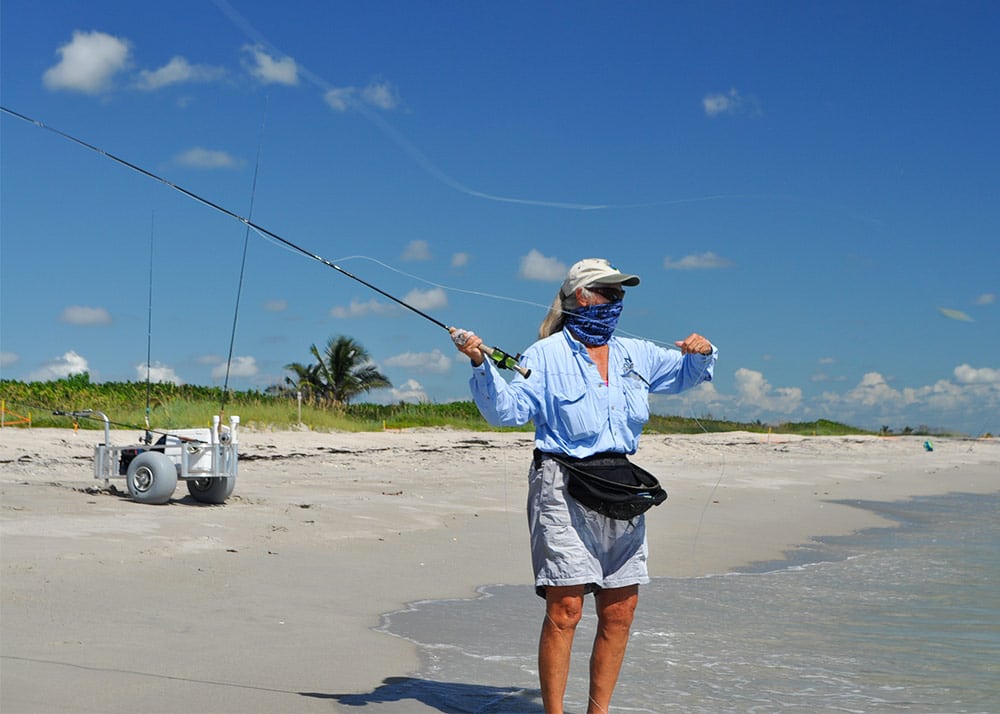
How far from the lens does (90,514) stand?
28.1 ft

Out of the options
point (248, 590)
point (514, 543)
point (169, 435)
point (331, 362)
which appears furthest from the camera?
point (331, 362)

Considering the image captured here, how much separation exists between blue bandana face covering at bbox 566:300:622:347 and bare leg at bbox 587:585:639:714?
2.98 ft

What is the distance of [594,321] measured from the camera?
12.9ft

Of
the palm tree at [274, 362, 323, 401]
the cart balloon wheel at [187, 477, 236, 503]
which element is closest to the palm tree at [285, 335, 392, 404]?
the palm tree at [274, 362, 323, 401]

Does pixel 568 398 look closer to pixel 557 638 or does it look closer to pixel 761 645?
pixel 557 638

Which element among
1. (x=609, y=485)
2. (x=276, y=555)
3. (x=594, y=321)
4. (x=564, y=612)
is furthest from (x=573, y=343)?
(x=276, y=555)

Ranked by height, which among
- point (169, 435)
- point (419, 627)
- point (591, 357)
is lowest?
point (419, 627)

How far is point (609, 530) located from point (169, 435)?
7.16 metres

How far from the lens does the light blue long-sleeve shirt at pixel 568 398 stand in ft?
12.1

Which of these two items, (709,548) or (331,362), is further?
(331,362)

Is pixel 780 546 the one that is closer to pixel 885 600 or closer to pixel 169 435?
pixel 885 600

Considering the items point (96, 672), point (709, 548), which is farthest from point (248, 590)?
point (709, 548)

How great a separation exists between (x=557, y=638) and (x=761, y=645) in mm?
2538

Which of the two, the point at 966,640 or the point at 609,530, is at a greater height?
the point at 609,530
